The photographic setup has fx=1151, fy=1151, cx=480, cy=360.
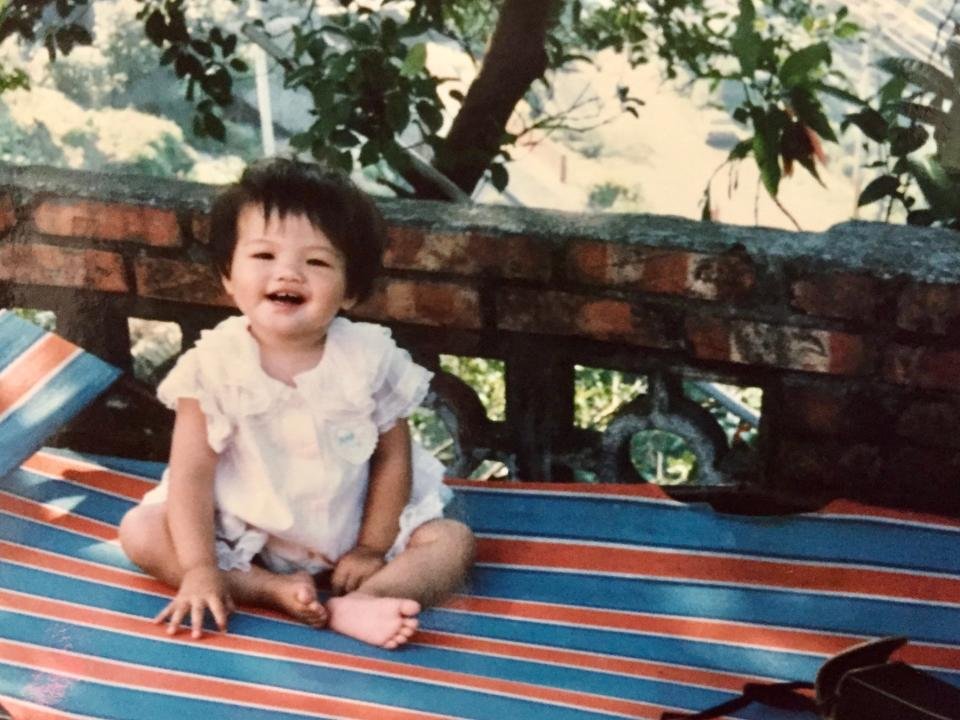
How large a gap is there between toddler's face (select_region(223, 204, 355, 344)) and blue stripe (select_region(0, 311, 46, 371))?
27 cm

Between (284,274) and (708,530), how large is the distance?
447 mm

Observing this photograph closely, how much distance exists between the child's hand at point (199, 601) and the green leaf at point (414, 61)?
0.50 metres

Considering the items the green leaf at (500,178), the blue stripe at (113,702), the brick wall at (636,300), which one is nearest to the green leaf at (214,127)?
the brick wall at (636,300)

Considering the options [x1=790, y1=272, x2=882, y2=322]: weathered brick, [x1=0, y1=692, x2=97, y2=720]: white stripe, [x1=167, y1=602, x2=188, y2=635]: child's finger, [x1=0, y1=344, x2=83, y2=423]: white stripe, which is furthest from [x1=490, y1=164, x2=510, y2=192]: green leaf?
[x1=0, y1=692, x2=97, y2=720]: white stripe

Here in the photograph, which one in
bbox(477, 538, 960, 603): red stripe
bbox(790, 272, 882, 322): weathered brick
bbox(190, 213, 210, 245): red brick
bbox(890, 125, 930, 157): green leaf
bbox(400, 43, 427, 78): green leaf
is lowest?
bbox(477, 538, 960, 603): red stripe

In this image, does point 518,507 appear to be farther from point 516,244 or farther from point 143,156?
point 143,156

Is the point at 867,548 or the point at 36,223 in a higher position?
the point at 36,223

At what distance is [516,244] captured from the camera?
107cm

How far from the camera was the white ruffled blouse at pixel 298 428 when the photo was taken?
3.03ft

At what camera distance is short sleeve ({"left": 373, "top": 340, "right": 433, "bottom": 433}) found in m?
0.97

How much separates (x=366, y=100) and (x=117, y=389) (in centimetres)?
36

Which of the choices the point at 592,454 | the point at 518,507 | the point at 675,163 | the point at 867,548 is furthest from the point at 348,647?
the point at 675,163

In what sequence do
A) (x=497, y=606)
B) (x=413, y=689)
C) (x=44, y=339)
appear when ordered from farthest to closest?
1. (x=44, y=339)
2. (x=497, y=606)
3. (x=413, y=689)

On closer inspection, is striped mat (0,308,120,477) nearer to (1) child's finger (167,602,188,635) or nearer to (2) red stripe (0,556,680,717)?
(2) red stripe (0,556,680,717)
